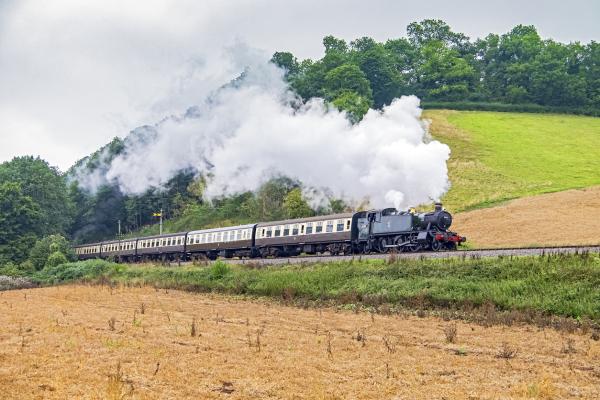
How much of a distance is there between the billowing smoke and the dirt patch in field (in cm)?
571

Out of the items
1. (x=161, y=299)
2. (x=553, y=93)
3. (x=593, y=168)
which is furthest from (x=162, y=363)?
(x=553, y=93)

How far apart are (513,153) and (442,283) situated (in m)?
55.2

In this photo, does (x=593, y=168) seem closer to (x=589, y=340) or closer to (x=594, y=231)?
(x=594, y=231)

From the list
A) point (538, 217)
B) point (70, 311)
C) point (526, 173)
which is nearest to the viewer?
point (70, 311)

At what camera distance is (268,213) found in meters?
67.6

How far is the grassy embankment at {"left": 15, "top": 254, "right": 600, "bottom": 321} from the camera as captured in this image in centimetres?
2073

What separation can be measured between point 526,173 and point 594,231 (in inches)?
1036

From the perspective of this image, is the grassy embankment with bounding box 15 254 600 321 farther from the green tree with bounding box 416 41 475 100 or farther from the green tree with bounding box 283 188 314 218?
the green tree with bounding box 416 41 475 100

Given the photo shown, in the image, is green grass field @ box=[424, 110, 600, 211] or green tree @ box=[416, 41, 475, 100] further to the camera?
green tree @ box=[416, 41, 475, 100]

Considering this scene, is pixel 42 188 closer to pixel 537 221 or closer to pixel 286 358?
pixel 537 221

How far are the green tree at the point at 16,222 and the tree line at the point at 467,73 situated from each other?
116ft

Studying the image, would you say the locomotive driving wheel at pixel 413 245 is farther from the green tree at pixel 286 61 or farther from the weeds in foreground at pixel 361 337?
the green tree at pixel 286 61

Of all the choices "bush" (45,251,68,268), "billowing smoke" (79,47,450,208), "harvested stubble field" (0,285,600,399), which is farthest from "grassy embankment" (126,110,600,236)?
"harvested stubble field" (0,285,600,399)

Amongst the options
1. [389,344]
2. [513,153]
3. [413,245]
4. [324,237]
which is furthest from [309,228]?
[513,153]
